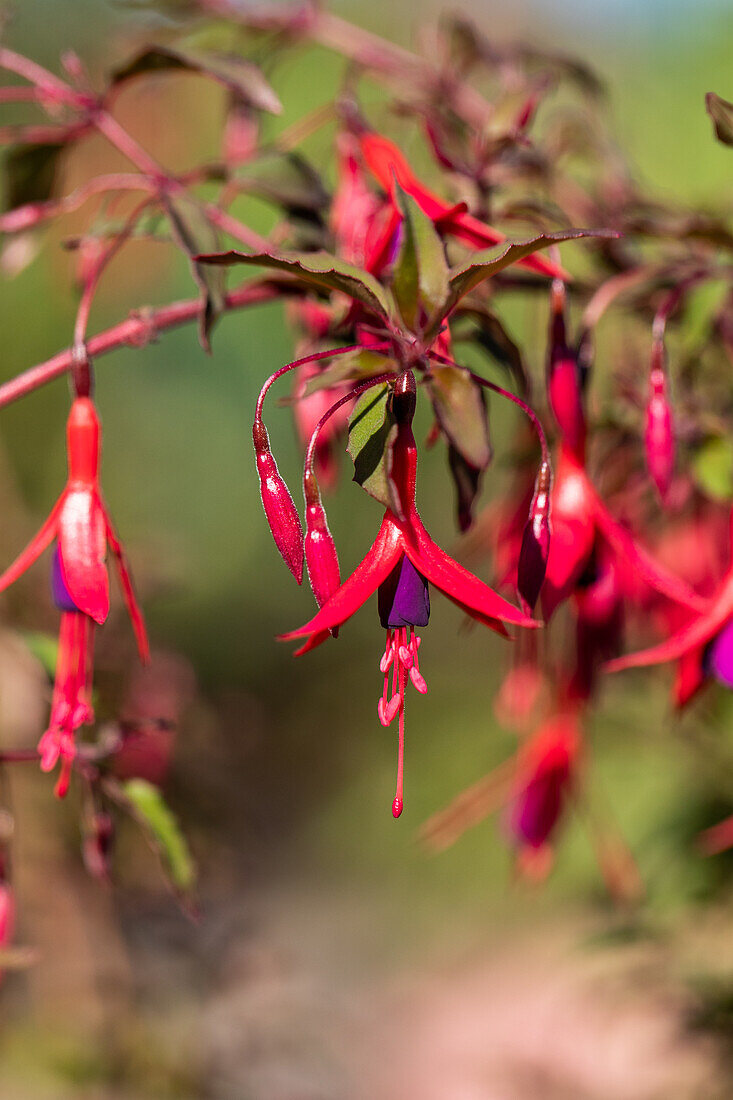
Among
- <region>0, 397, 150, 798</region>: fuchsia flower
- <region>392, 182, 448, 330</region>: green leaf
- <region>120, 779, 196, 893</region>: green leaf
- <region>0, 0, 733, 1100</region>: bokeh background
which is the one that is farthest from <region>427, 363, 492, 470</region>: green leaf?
<region>0, 0, 733, 1100</region>: bokeh background

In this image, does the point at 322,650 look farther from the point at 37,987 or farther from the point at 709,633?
the point at 709,633

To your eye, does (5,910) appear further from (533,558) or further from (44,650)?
(533,558)

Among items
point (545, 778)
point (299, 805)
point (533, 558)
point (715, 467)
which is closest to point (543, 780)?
point (545, 778)

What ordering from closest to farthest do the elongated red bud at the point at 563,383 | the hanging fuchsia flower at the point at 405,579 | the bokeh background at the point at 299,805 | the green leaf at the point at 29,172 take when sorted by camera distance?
the hanging fuchsia flower at the point at 405,579 → the elongated red bud at the point at 563,383 → the green leaf at the point at 29,172 → the bokeh background at the point at 299,805

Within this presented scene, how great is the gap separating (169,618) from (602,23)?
153 cm

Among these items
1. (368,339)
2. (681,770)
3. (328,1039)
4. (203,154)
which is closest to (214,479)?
(203,154)

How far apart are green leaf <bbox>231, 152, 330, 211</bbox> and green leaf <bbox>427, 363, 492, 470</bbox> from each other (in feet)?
0.57

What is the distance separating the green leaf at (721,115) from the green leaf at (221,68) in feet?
0.62

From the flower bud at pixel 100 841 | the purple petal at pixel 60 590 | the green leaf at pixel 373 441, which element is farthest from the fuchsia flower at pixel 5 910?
the green leaf at pixel 373 441

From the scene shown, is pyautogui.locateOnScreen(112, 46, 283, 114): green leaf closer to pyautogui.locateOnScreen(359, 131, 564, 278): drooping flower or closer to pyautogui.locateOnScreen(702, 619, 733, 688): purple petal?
pyautogui.locateOnScreen(359, 131, 564, 278): drooping flower

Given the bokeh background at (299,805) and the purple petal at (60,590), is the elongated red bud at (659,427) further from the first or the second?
the bokeh background at (299,805)

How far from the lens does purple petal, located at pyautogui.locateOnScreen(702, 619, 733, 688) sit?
0.41 meters

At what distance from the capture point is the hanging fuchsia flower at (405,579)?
12.1 inches

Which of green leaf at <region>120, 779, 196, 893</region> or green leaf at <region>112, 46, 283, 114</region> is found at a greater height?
green leaf at <region>112, 46, 283, 114</region>
